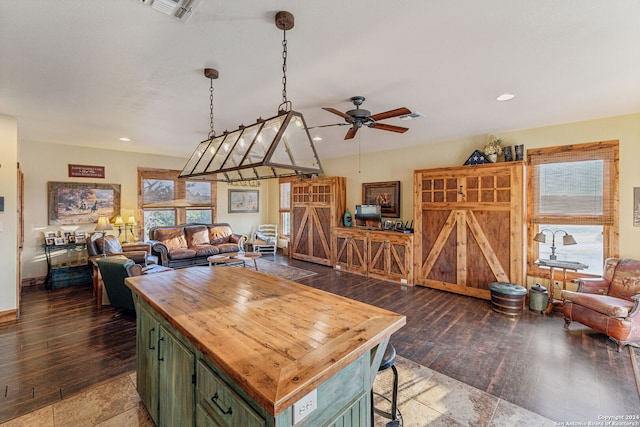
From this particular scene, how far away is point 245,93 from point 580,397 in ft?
13.6

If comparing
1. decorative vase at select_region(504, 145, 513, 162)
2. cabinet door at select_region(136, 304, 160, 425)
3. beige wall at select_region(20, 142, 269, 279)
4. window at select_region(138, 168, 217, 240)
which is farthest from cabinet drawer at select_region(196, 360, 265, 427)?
beige wall at select_region(20, 142, 269, 279)

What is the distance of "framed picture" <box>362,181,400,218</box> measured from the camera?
621 centimetres

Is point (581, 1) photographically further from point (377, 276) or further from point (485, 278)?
point (377, 276)

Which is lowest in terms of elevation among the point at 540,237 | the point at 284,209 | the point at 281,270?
the point at 281,270

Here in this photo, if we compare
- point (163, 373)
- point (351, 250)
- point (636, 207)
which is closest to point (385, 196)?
point (351, 250)

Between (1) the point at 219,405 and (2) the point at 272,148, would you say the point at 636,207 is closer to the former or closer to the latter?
(2) the point at 272,148

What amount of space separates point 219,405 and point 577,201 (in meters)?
5.22

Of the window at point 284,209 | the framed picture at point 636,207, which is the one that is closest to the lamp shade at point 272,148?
the framed picture at point 636,207

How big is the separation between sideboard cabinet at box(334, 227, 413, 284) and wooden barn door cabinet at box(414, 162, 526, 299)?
0.23 metres

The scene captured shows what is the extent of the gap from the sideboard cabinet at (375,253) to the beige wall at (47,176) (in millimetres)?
4868

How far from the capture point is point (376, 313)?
1.69m

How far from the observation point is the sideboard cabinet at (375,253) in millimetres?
5509

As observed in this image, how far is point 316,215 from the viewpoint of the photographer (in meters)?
7.34

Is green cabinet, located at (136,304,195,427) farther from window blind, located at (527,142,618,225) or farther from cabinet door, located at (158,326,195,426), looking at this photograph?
window blind, located at (527,142,618,225)
